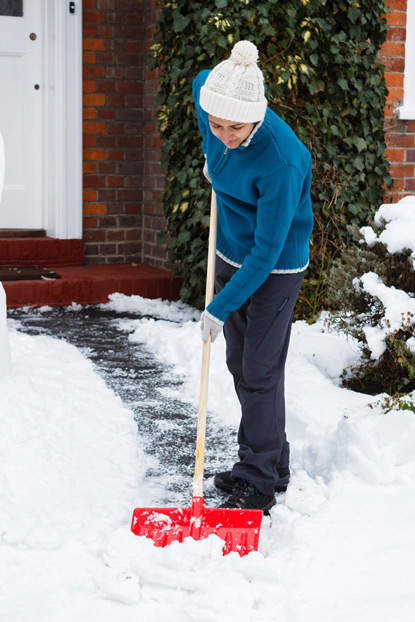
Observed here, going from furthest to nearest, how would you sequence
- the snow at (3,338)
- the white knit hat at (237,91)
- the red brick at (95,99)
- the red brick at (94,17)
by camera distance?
1. the red brick at (95,99)
2. the red brick at (94,17)
3. the snow at (3,338)
4. the white knit hat at (237,91)

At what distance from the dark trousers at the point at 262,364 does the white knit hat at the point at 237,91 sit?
635 millimetres

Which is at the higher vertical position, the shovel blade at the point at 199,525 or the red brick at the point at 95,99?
the red brick at the point at 95,99

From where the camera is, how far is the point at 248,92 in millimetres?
2746

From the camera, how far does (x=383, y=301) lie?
448 cm

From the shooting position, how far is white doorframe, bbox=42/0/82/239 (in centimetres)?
727

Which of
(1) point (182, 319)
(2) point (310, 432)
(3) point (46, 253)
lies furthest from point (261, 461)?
(3) point (46, 253)

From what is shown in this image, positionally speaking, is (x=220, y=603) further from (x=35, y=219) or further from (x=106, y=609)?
(x=35, y=219)

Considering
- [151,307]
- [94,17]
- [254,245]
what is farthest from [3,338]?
[94,17]

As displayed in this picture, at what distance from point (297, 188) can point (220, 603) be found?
134 cm

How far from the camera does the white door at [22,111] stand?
733 centimetres

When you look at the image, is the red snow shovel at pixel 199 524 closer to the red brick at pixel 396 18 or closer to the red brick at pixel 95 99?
the red brick at pixel 396 18

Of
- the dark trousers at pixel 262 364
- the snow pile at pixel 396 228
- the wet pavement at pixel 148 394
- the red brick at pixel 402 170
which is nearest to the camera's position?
the dark trousers at pixel 262 364

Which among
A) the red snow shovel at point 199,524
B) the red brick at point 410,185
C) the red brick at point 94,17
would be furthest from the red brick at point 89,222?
the red snow shovel at point 199,524

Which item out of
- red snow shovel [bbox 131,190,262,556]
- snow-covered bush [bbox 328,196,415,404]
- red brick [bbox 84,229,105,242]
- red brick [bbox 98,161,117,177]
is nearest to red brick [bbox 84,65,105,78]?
red brick [bbox 98,161,117,177]
